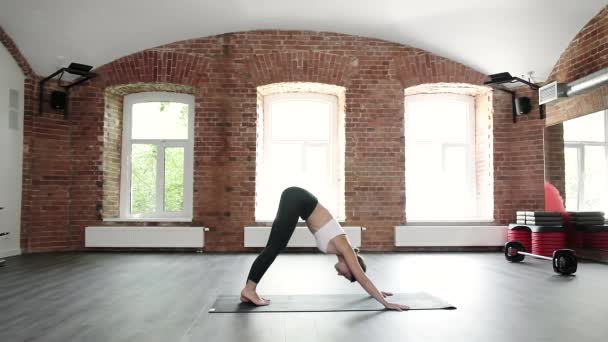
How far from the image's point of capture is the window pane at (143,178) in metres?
8.20

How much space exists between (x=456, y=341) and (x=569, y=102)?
5.58 meters

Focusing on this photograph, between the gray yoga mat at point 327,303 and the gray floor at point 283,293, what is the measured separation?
124 millimetres

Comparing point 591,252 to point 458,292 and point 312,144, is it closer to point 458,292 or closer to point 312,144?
point 458,292

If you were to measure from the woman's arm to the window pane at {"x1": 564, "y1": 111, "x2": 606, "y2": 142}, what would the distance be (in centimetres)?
455

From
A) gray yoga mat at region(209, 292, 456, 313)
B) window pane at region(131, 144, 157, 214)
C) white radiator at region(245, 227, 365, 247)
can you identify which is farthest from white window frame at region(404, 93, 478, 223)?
gray yoga mat at region(209, 292, 456, 313)

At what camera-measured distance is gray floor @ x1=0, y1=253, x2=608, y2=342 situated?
2.88 metres

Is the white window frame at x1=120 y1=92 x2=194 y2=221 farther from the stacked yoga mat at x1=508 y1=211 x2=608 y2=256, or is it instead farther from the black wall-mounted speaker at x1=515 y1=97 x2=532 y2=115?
the black wall-mounted speaker at x1=515 y1=97 x2=532 y2=115

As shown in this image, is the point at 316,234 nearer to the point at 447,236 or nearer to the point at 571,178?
the point at 447,236

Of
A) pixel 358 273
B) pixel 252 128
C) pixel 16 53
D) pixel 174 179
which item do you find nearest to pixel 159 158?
pixel 174 179

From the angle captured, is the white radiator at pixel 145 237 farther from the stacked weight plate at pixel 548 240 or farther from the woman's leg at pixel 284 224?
the stacked weight plate at pixel 548 240

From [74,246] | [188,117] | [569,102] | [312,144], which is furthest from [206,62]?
[569,102]

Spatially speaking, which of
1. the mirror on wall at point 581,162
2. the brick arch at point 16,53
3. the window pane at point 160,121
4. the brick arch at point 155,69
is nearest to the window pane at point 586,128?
the mirror on wall at point 581,162

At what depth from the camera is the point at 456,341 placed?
269 cm

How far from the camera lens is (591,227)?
660cm
